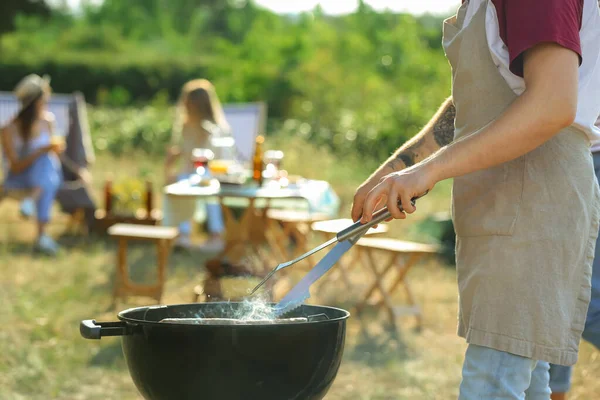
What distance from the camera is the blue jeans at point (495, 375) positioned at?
6.17ft

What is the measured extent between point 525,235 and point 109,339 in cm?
368

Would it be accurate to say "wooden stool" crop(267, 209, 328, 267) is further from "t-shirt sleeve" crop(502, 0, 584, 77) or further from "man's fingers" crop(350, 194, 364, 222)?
"t-shirt sleeve" crop(502, 0, 584, 77)

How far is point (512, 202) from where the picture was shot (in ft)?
6.22

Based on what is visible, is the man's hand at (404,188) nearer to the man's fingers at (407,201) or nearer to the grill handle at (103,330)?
the man's fingers at (407,201)

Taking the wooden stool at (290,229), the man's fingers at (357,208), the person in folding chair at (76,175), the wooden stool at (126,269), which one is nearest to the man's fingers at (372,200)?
the man's fingers at (357,208)

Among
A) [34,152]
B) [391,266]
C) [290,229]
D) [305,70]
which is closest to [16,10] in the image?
[305,70]

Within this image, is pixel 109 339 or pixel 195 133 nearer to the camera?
pixel 109 339

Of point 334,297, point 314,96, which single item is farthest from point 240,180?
point 314,96

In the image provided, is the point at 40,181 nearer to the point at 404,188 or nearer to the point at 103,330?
the point at 103,330

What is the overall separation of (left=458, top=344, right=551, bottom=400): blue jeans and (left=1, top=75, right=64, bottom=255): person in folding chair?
6.54 m

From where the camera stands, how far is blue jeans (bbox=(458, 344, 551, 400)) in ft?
6.17

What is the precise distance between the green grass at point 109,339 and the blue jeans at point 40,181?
42 centimetres

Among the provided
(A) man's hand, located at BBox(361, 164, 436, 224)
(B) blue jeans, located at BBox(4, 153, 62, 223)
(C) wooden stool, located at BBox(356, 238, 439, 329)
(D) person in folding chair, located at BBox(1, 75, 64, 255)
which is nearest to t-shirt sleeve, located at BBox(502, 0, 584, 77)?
(A) man's hand, located at BBox(361, 164, 436, 224)

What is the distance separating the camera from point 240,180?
6184mm
